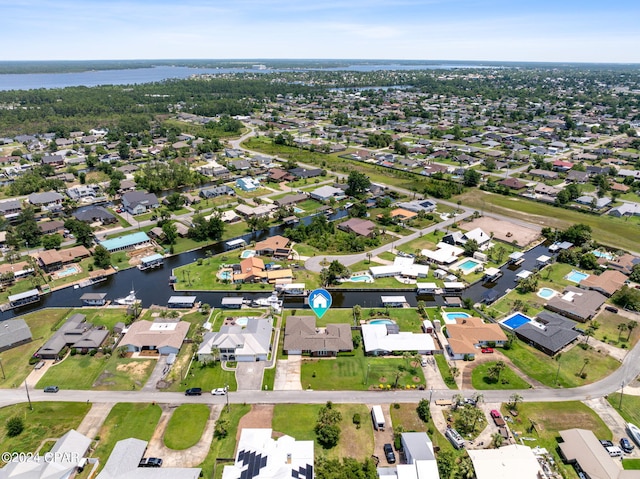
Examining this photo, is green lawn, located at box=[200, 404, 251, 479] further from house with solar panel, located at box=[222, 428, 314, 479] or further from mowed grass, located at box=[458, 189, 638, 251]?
mowed grass, located at box=[458, 189, 638, 251]

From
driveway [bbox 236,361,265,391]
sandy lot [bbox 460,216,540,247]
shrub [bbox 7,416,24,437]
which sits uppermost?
shrub [bbox 7,416,24,437]

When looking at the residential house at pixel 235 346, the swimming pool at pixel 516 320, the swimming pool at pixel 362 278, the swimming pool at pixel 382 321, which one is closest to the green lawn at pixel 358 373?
the residential house at pixel 235 346

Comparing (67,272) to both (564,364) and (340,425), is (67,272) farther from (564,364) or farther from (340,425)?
(564,364)

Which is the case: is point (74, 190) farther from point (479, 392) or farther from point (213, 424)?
point (479, 392)

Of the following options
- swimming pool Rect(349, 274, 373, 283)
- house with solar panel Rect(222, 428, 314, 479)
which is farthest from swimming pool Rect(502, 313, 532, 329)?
house with solar panel Rect(222, 428, 314, 479)

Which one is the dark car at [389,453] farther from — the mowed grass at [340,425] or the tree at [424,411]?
the tree at [424,411]

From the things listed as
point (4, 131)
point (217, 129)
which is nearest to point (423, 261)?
point (217, 129)

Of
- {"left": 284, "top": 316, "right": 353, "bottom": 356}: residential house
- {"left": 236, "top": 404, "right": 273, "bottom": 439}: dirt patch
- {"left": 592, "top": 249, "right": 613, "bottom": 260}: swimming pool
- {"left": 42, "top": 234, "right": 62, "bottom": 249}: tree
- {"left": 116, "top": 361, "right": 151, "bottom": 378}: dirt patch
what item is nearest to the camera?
{"left": 236, "top": 404, "right": 273, "bottom": 439}: dirt patch
